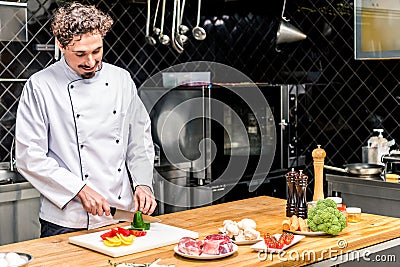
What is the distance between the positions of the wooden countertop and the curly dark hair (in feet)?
2.62

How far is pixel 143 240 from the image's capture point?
7.68ft

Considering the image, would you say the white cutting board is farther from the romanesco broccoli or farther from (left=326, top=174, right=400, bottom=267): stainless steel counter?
(left=326, top=174, right=400, bottom=267): stainless steel counter

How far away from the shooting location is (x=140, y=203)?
274 centimetres

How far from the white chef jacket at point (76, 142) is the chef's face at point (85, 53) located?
8cm

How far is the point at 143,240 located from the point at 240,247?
0.35m

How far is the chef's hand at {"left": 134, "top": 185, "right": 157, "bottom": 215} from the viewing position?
2732mm

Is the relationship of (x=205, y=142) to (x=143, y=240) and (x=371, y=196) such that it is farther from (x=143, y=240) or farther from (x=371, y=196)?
(x=143, y=240)

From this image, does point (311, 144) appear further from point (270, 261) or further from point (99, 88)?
point (270, 261)

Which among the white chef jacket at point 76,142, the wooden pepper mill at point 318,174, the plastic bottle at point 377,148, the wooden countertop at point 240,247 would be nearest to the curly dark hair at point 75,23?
the white chef jacket at point 76,142

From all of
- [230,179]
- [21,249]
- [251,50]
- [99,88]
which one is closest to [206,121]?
[230,179]

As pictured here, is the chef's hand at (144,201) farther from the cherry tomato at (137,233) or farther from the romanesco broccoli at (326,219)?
the romanesco broccoli at (326,219)

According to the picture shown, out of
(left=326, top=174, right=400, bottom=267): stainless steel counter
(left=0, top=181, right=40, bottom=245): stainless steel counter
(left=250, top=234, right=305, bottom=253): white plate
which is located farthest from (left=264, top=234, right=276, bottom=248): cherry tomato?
(left=0, top=181, right=40, bottom=245): stainless steel counter

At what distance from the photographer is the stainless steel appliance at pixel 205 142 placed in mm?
4488

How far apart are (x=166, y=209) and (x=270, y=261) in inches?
95.3
